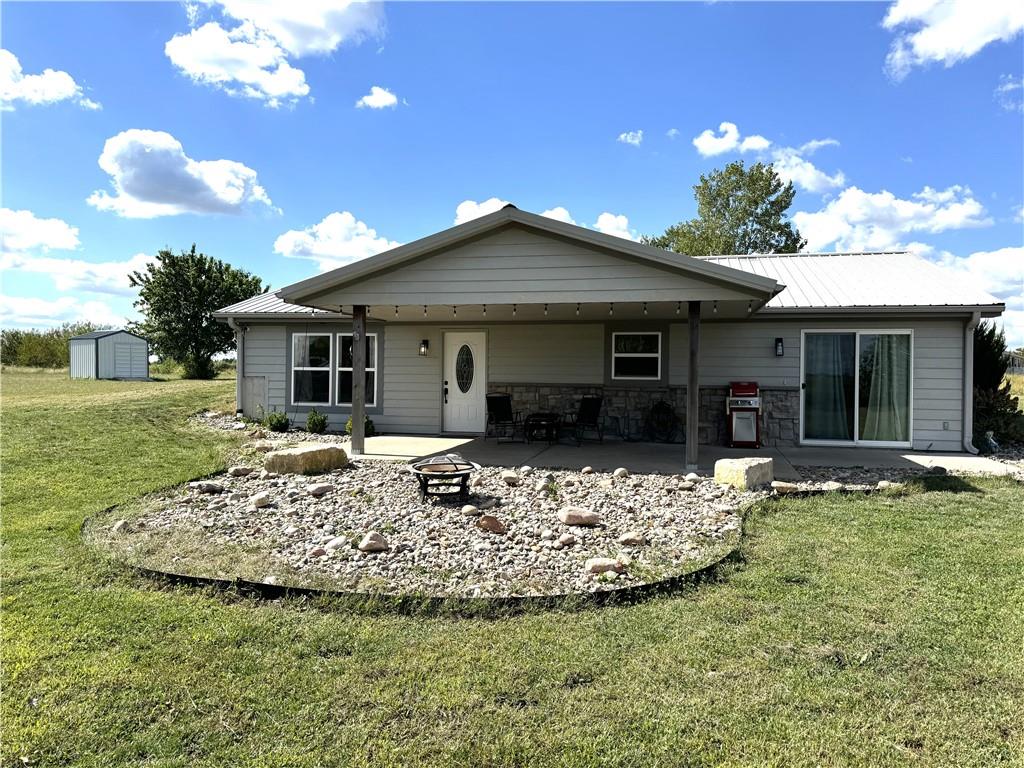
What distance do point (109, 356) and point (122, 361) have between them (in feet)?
1.99

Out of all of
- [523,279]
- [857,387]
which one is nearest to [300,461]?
[523,279]

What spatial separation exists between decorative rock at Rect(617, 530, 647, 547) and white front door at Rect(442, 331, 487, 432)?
673 cm

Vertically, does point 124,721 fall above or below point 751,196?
below

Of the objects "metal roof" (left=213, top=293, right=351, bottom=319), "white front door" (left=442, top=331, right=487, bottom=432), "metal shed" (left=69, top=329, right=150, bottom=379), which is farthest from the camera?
"metal shed" (left=69, top=329, right=150, bottom=379)

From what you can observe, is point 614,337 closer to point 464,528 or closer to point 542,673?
point 464,528

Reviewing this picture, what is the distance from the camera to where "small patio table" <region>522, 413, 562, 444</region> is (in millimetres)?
9570

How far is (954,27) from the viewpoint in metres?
8.51

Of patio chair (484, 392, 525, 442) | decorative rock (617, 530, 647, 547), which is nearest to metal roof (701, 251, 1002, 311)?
patio chair (484, 392, 525, 442)

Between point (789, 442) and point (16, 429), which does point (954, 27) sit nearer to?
point (789, 442)

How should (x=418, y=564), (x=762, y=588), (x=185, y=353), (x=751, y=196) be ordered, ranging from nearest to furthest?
(x=762, y=588)
(x=418, y=564)
(x=751, y=196)
(x=185, y=353)

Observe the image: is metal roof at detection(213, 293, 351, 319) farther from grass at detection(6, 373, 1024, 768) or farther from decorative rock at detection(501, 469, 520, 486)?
grass at detection(6, 373, 1024, 768)

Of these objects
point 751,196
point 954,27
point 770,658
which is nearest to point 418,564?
point 770,658

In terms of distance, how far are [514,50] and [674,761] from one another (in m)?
9.73

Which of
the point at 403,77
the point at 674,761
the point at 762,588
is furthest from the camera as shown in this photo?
the point at 403,77
